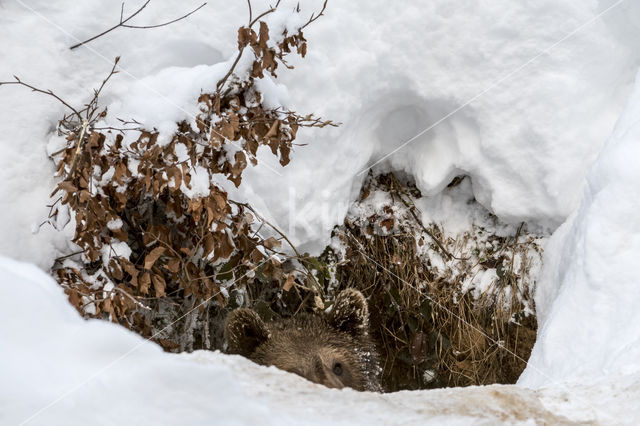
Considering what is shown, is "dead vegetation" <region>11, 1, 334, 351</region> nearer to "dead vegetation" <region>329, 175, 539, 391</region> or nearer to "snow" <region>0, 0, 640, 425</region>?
"snow" <region>0, 0, 640, 425</region>

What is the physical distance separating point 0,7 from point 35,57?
12.1 inches

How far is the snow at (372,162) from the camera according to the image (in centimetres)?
119

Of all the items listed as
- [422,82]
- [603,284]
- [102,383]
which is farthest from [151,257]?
[603,284]

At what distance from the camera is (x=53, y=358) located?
1.14 m

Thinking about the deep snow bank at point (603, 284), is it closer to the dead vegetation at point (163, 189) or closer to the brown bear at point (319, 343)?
the brown bear at point (319, 343)

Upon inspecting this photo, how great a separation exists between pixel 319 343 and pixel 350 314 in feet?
0.96

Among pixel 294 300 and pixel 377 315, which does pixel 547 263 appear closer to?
pixel 377 315

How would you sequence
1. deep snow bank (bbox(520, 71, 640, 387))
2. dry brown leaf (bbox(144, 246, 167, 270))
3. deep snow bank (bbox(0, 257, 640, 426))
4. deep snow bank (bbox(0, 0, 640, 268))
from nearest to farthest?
deep snow bank (bbox(0, 257, 640, 426)) < deep snow bank (bbox(520, 71, 640, 387)) < dry brown leaf (bbox(144, 246, 167, 270)) < deep snow bank (bbox(0, 0, 640, 268))

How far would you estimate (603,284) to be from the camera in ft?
7.83

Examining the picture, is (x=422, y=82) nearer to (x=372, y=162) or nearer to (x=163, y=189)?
(x=372, y=162)

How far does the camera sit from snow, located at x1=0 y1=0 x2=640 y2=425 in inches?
46.8

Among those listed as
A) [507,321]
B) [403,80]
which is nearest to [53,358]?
[403,80]

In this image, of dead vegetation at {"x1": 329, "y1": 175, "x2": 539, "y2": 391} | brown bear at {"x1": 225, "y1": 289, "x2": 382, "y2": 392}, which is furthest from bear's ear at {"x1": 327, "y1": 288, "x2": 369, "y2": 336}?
dead vegetation at {"x1": 329, "y1": 175, "x2": 539, "y2": 391}

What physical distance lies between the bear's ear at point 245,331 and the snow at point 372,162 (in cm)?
67
